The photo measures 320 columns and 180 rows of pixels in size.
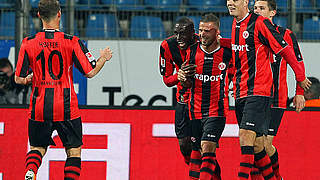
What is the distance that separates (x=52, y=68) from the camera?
19.6 ft

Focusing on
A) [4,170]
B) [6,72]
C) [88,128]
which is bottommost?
[4,170]

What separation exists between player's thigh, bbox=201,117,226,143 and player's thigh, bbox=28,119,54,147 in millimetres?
1575

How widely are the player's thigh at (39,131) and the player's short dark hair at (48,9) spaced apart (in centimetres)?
102

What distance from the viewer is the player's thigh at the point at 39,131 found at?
6031 mm

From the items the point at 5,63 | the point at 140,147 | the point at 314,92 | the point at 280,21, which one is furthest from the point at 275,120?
the point at 5,63

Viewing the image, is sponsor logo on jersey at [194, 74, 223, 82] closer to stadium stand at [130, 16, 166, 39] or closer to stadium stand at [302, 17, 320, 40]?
stadium stand at [130, 16, 166, 39]

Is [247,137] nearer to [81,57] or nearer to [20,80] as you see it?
[81,57]

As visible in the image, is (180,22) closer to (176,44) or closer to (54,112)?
(176,44)

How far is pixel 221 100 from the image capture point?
656 cm

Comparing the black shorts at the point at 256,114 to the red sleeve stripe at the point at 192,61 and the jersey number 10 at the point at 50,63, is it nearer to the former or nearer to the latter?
the red sleeve stripe at the point at 192,61

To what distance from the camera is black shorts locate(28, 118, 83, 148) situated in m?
6.03

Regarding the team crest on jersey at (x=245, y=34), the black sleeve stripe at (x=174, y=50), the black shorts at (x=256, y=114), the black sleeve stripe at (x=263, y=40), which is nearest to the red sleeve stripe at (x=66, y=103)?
the black sleeve stripe at (x=174, y=50)

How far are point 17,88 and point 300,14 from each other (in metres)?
4.64

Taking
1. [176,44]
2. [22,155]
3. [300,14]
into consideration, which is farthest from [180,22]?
[300,14]
